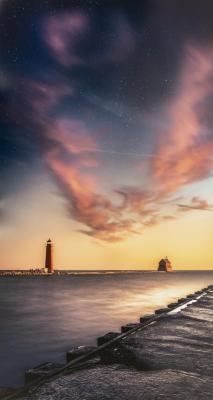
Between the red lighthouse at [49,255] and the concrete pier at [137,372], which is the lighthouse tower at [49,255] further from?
the concrete pier at [137,372]

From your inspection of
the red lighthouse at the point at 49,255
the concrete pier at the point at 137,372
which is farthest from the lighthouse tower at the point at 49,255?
the concrete pier at the point at 137,372

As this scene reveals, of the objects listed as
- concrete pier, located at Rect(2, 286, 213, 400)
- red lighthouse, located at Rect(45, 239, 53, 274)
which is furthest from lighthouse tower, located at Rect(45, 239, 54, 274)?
concrete pier, located at Rect(2, 286, 213, 400)

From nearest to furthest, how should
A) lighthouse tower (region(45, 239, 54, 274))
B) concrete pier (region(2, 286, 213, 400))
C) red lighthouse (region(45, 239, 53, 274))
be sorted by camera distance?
concrete pier (region(2, 286, 213, 400)), lighthouse tower (region(45, 239, 54, 274)), red lighthouse (region(45, 239, 53, 274))

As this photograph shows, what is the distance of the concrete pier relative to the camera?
3.71 metres

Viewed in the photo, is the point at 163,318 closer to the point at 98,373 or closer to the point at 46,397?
the point at 98,373

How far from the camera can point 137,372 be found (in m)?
4.59

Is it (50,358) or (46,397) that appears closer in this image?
(46,397)

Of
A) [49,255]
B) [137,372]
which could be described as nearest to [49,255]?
[49,255]

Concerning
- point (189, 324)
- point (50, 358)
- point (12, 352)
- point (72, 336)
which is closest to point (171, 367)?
point (189, 324)

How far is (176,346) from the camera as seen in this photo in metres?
6.34

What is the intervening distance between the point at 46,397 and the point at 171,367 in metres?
1.79

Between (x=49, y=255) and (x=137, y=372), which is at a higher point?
(x=49, y=255)

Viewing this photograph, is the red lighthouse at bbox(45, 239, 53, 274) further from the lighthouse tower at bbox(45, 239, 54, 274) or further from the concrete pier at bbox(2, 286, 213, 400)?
the concrete pier at bbox(2, 286, 213, 400)

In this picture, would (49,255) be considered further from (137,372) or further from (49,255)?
(137,372)
